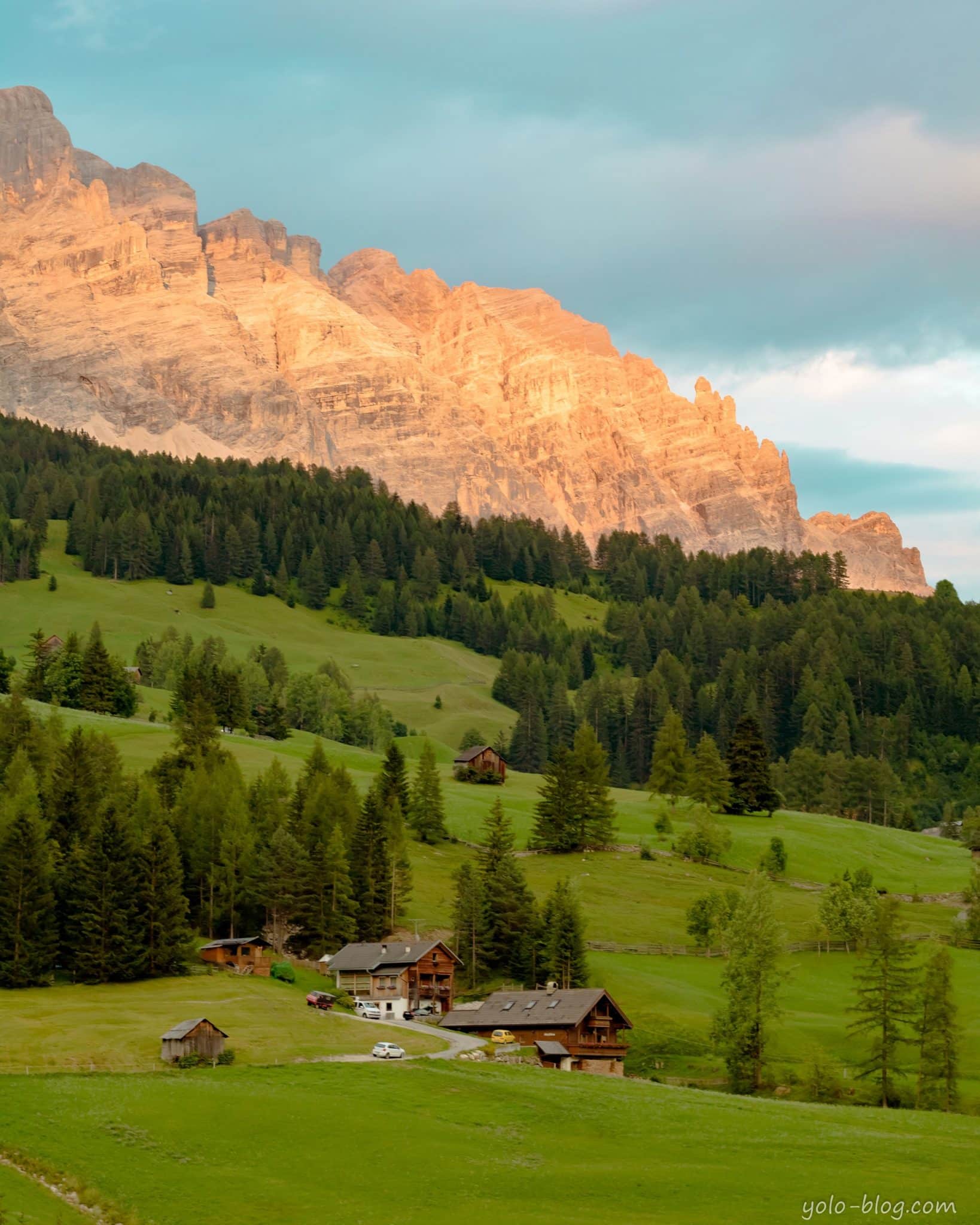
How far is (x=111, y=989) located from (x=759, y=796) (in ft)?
274

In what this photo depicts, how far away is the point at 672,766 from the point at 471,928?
186 feet

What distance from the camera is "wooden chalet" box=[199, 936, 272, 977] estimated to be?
82.8 metres

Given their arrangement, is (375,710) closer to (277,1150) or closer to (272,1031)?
(272,1031)

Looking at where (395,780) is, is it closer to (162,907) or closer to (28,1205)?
(162,907)

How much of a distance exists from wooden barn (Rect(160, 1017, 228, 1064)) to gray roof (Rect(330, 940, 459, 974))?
22744 mm

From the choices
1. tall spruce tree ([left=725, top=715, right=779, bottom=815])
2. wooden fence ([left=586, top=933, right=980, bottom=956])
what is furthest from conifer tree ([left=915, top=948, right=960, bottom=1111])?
tall spruce tree ([left=725, top=715, right=779, bottom=815])

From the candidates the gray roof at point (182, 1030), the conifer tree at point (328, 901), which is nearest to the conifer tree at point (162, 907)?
the conifer tree at point (328, 901)

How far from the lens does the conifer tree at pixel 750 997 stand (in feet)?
228

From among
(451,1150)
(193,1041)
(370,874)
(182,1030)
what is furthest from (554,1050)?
(370,874)

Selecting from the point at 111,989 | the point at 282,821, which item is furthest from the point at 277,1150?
the point at 282,821

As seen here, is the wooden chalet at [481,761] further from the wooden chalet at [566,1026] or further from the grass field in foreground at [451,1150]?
the grass field in foreground at [451,1150]

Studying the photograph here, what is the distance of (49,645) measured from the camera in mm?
184125

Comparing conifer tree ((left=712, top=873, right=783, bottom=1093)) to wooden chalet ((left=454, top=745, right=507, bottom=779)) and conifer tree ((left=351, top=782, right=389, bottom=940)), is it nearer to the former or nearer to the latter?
conifer tree ((left=351, top=782, right=389, bottom=940))

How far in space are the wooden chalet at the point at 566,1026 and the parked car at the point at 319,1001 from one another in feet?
20.0
